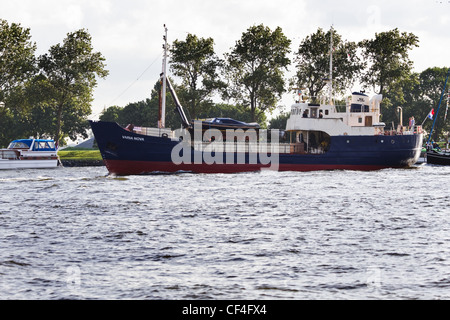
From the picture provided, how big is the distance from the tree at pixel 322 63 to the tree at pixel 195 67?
1438 centimetres

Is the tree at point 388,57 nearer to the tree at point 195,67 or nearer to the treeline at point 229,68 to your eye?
the treeline at point 229,68

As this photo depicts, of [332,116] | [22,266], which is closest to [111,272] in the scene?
[22,266]

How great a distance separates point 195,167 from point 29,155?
3175 centimetres

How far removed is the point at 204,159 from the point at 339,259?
37892 millimetres

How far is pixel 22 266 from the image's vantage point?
12.6m

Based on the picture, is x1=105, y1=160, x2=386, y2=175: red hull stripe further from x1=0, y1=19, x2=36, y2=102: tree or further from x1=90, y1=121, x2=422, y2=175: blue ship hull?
x1=0, y1=19, x2=36, y2=102: tree

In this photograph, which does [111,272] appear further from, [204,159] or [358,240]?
[204,159]

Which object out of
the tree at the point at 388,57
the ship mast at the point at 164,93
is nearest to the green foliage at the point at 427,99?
the tree at the point at 388,57

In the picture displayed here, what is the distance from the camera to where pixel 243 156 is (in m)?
52.9

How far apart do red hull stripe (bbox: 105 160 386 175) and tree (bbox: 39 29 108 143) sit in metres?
42.5

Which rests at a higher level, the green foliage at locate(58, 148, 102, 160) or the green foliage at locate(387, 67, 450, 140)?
the green foliage at locate(387, 67, 450, 140)

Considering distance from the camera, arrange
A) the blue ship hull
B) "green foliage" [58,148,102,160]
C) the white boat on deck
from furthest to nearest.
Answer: "green foliage" [58,148,102,160] → the white boat on deck → the blue ship hull

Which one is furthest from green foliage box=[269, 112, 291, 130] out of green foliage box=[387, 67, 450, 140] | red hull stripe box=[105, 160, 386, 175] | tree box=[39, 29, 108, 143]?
red hull stripe box=[105, 160, 386, 175]

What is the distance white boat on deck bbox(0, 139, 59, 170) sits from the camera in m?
70.1
